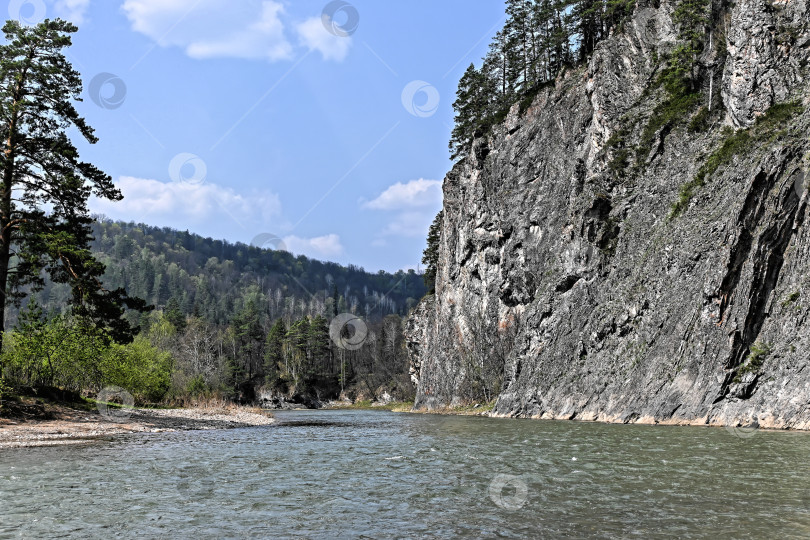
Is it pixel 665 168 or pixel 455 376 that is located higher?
pixel 665 168

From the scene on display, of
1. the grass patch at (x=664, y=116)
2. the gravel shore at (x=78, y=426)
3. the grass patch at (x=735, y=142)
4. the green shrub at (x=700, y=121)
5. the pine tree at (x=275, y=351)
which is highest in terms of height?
the grass patch at (x=664, y=116)

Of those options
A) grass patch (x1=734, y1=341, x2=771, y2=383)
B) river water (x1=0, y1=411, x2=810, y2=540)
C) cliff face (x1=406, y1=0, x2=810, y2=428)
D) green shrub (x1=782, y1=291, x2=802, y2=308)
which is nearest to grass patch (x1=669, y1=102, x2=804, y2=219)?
cliff face (x1=406, y1=0, x2=810, y2=428)

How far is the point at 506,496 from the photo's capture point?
41.8 ft

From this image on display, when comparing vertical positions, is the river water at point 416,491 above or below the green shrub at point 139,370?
below

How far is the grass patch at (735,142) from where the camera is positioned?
38875mm

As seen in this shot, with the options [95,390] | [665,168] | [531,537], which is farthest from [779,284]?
[95,390]

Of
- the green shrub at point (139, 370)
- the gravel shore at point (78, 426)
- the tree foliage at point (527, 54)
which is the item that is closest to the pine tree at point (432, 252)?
the tree foliage at point (527, 54)

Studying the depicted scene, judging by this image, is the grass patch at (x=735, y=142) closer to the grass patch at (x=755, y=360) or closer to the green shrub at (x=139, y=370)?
the grass patch at (x=755, y=360)

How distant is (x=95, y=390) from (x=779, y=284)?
184ft

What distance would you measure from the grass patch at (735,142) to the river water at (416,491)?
25.1 meters

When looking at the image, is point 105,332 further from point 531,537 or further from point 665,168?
point 665,168

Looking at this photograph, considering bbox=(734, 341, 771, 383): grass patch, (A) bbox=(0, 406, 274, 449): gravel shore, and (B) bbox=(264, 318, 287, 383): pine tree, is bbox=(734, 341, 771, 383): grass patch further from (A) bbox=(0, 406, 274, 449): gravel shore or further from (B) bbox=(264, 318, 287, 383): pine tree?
(B) bbox=(264, 318, 287, 383): pine tree

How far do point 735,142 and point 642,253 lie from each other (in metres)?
10.6

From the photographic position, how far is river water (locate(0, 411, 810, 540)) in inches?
390
